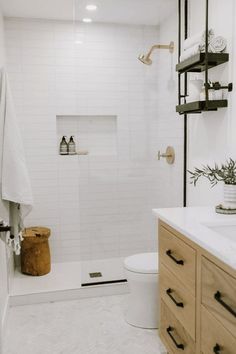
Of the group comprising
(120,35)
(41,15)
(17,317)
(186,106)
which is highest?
(41,15)

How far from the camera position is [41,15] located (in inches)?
129

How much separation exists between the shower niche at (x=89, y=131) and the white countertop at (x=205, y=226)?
155 cm

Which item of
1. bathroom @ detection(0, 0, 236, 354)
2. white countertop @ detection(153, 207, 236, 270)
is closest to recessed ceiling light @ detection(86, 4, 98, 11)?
bathroom @ detection(0, 0, 236, 354)

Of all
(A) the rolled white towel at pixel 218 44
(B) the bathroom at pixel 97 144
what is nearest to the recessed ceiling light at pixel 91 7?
(B) the bathroom at pixel 97 144

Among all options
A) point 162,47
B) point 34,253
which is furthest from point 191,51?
point 34,253

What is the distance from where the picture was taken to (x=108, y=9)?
3037 millimetres

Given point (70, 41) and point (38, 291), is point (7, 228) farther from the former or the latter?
point (70, 41)

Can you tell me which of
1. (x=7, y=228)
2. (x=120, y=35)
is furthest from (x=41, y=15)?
(x=7, y=228)

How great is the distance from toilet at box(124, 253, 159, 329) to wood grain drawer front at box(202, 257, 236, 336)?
952 millimetres

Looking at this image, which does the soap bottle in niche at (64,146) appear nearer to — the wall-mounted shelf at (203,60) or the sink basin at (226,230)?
the wall-mounted shelf at (203,60)

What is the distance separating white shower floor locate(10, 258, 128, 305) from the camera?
9.51 feet

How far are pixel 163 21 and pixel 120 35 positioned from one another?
40 centimetres

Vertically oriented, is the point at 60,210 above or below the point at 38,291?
above

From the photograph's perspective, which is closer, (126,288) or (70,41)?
(126,288)
